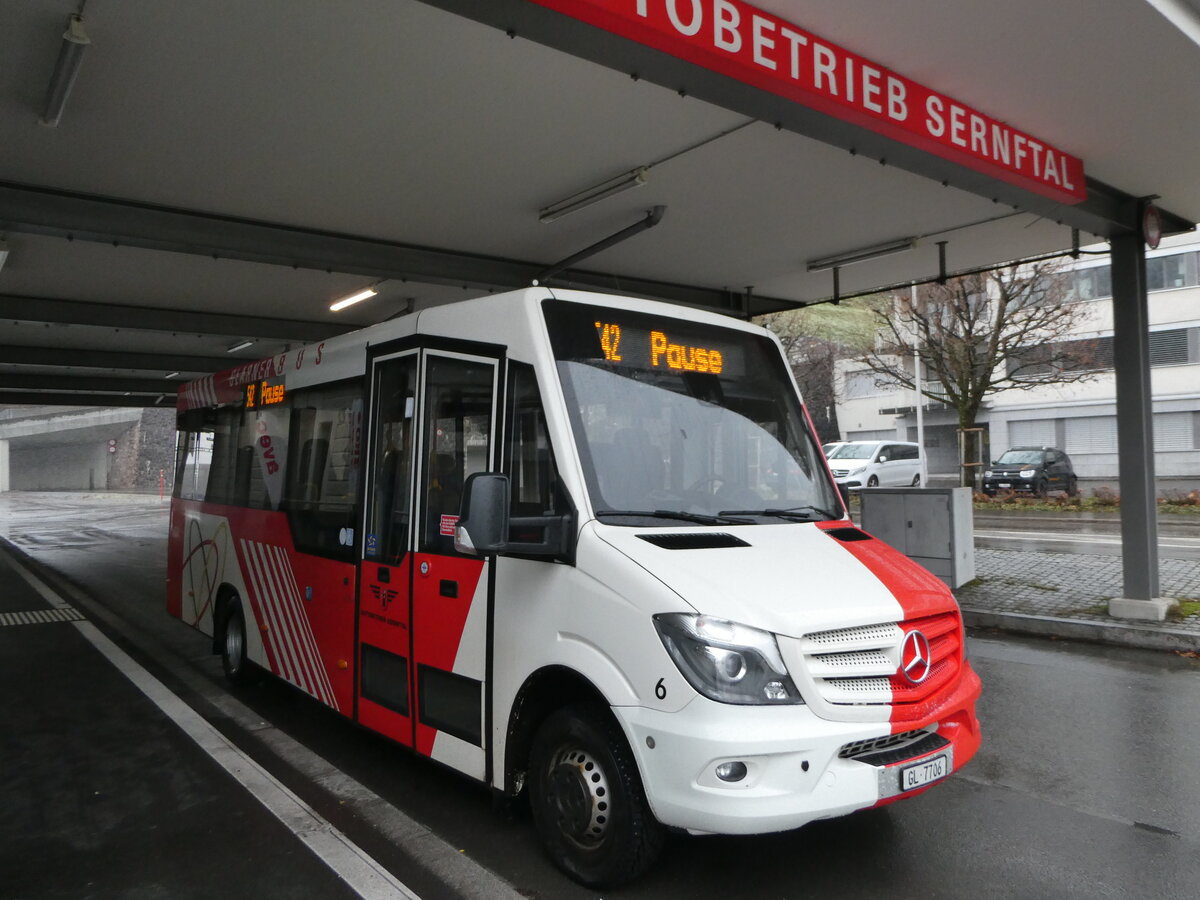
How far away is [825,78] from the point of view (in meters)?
5.76

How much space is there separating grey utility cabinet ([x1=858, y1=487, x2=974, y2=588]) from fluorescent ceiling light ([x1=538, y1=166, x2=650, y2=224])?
505 centimetres

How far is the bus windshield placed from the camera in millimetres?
4230

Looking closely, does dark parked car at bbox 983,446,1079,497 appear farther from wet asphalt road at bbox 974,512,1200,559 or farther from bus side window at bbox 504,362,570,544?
bus side window at bbox 504,362,570,544

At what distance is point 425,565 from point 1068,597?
8.84 m

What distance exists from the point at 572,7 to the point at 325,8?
5.37ft

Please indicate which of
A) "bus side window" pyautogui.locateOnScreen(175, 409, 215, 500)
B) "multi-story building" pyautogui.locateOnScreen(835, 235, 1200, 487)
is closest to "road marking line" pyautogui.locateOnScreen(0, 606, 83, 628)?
"bus side window" pyautogui.locateOnScreen(175, 409, 215, 500)

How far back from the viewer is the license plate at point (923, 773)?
11.7 feet

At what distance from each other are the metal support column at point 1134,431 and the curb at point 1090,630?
0.54 m

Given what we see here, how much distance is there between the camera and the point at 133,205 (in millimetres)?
→ 8508

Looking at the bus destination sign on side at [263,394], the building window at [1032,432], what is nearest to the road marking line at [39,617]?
the bus destination sign on side at [263,394]

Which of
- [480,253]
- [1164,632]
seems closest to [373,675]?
[480,253]

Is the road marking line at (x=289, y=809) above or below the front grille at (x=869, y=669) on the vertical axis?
below

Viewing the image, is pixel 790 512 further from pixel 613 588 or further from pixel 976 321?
pixel 976 321

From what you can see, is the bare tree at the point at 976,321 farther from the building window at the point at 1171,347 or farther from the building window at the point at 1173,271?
the building window at the point at 1173,271
